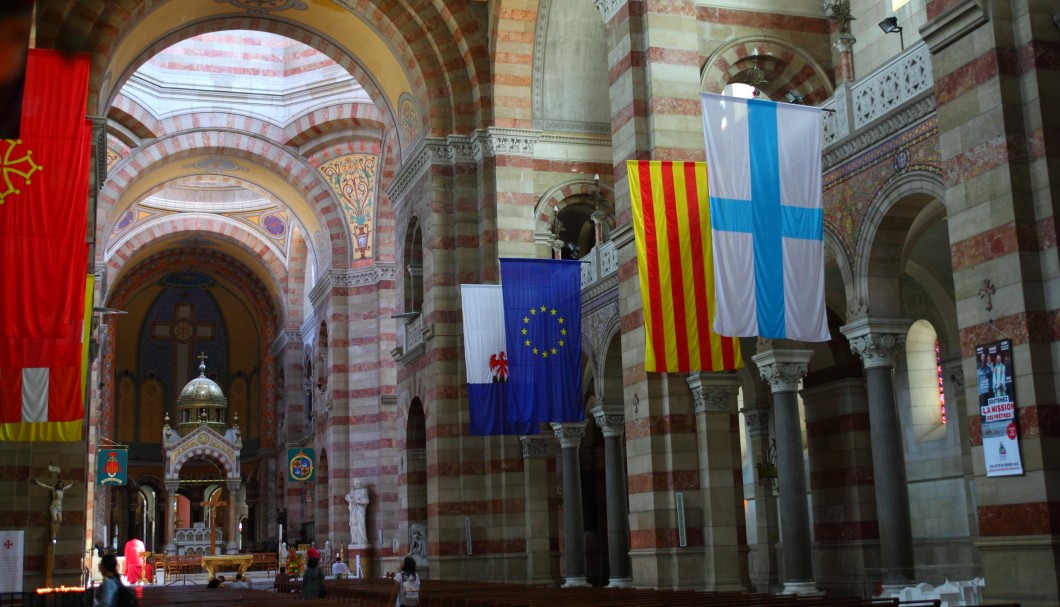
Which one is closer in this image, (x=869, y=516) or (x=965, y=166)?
(x=965, y=166)

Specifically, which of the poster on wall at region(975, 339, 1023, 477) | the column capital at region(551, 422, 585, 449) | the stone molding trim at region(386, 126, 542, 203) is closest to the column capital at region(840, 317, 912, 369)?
the poster on wall at region(975, 339, 1023, 477)

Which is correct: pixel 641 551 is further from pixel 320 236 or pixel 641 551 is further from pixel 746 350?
pixel 320 236

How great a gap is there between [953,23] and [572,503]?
13342mm

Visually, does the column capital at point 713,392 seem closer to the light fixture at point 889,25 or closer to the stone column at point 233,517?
the light fixture at point 889,25

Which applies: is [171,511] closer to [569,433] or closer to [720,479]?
[569,433]

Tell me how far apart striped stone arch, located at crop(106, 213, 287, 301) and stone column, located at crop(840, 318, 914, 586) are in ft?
107

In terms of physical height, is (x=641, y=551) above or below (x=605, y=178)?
below

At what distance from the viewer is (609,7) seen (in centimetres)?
1717

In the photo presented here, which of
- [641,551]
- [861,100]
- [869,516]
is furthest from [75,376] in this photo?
[869,516]

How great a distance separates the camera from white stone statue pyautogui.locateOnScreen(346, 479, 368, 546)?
106 feet

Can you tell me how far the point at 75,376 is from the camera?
46.8 feet

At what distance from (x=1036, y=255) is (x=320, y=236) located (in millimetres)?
29528

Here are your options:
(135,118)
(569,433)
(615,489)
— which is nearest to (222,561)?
(135,118)

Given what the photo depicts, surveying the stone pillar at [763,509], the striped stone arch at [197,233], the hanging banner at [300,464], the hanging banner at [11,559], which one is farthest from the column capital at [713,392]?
the striped stone arch at [197,233]
